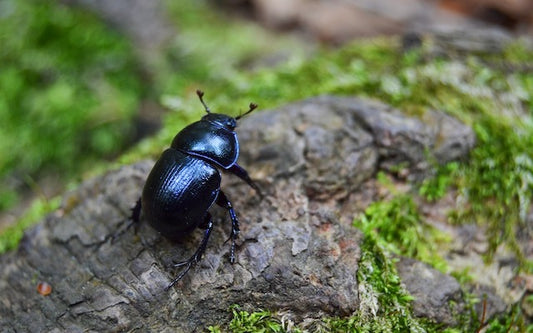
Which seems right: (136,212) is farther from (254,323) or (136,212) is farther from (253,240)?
(254,323)

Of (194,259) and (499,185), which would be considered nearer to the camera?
(194,259)

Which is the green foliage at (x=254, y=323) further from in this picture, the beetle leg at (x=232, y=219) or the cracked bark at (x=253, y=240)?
the beetle leg at (x=232, y=219)

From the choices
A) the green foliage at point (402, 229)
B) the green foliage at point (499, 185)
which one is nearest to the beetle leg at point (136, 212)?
the green foliage at point (402, 229)

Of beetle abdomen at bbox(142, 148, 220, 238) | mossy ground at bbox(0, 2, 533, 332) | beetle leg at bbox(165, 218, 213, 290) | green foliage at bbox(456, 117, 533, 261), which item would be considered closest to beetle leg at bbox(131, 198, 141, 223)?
beetle abdomen at bbox(142, 148, 220, 238)

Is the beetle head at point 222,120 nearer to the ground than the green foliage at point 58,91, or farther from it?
farther from it

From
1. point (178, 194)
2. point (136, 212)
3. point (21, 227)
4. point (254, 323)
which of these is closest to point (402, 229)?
point (254, 323)

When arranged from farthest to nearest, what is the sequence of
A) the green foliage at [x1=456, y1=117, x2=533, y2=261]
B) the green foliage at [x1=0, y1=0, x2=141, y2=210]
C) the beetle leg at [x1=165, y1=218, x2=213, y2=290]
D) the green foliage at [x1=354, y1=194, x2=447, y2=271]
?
the green foliage at [x1=0, y1=0, x2=141, y2=210], the green foliage at [x1=456, y1=117, x2=533, y2=261], the green foliage at [x1=354, y1=194, x2=447, y2=271], the beetle leg at [x1=165, y1=218, x2=213, y2=290]

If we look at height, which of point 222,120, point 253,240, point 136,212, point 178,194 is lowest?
point 136,212

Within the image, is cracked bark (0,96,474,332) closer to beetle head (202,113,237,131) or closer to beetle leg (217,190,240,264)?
beetle leg (217,190,240,264)
